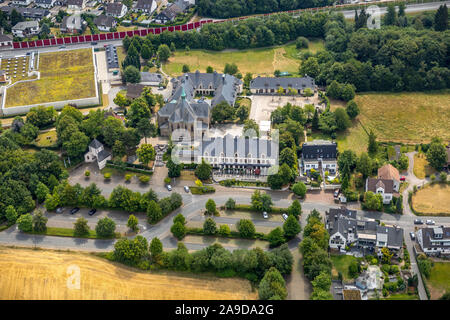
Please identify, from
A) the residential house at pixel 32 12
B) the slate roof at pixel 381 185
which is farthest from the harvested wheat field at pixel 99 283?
the residential house at pixel 32 12

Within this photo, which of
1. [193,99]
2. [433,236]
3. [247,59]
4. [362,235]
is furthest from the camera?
[247,59]

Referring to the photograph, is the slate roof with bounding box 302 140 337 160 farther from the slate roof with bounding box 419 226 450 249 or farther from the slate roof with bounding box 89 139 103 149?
the slate roof with bounding box 89 139 103 149

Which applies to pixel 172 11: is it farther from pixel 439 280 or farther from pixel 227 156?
pixel 439 280

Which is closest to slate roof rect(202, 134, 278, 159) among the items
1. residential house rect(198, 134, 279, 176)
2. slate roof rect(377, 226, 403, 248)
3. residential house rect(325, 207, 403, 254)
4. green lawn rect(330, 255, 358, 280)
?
residential house rect(198, 134, 279, 176)

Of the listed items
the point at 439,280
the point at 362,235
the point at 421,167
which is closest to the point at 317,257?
the point at 362,235

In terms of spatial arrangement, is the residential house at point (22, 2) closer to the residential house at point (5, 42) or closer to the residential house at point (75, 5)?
the residential house at point (75, 5)
